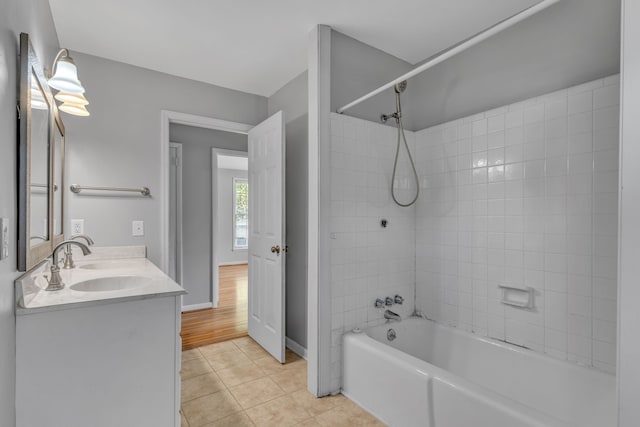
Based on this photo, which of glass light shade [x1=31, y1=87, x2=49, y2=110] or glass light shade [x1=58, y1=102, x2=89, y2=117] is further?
glass light shade [x1=58, y1=102, x2=89, y2=117]

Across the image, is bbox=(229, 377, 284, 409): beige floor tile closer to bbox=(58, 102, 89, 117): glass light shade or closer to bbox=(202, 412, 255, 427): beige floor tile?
bbox=(202, 412, 255, 427): beige floor tile

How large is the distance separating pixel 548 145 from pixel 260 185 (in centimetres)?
214

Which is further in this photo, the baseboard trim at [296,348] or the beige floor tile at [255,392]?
the baseboard trim at [296,348]

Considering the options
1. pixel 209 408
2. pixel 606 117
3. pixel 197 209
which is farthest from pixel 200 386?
pixel 606 117

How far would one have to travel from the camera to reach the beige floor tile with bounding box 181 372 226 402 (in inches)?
81.7

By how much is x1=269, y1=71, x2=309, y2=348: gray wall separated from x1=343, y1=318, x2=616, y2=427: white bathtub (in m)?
0.76

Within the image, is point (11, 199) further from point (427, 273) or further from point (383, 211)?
point (427, 273)

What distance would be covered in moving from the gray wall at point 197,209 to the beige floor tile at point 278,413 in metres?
2.23

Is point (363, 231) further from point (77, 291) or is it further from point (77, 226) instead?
point (77, 226)

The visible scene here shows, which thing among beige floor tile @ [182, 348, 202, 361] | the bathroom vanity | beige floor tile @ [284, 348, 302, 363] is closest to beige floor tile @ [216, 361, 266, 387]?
beige floor tile @ [284, 348, 302, 363]

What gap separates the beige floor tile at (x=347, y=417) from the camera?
5.82 feet

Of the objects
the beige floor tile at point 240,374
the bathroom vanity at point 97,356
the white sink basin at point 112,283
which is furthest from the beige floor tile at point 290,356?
the white sink basin at point 112,283

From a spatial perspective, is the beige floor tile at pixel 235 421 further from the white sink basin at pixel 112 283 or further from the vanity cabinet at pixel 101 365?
the white sink basin at pixel 112 283

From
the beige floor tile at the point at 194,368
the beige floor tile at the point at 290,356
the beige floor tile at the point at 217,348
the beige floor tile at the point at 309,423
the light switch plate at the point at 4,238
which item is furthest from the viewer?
the beige floor tile at the point at 217,348
